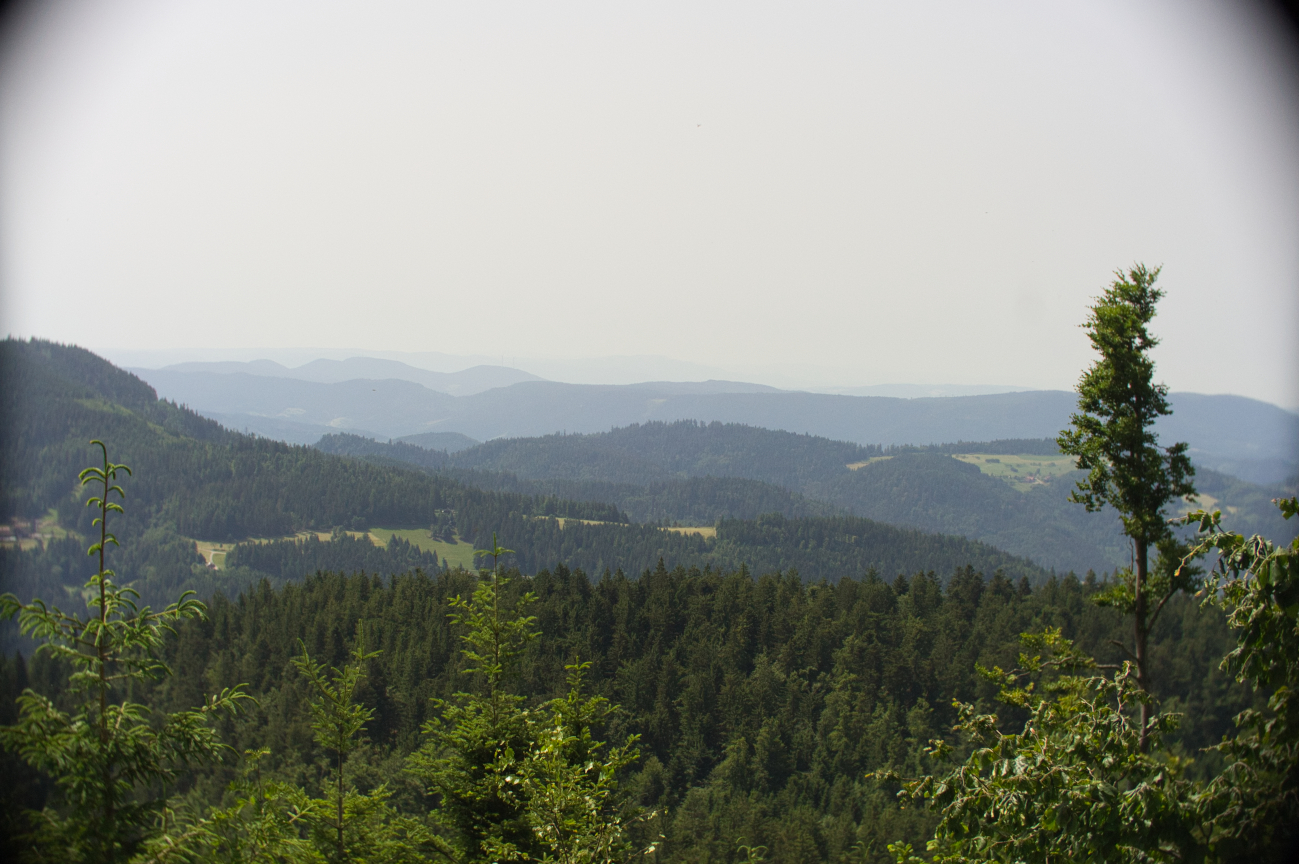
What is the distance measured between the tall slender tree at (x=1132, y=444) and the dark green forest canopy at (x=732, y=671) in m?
59.4

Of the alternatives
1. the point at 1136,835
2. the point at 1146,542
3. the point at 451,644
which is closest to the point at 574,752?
the point at 1136,835

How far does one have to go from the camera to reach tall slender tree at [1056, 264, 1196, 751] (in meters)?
17.1

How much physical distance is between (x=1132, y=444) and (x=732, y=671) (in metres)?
89.9

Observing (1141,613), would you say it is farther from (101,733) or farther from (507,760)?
(101,733)

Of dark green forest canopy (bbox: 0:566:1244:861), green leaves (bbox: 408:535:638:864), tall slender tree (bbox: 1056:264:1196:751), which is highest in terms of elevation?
tall slender tree (bbox: 1056:264:1196:751)

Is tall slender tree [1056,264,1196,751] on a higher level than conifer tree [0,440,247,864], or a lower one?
higher

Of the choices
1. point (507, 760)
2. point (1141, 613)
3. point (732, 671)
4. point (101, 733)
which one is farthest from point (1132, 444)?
point (732, 671)

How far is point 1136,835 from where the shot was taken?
28.2ft

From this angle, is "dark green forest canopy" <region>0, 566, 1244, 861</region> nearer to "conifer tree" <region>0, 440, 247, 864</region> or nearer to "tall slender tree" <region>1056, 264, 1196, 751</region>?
"tall slender tree" <region>1056, 264, 1196, 751</region>

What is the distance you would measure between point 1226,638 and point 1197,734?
19.4m

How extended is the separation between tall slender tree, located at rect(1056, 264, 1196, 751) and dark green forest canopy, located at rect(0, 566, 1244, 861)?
59.4m

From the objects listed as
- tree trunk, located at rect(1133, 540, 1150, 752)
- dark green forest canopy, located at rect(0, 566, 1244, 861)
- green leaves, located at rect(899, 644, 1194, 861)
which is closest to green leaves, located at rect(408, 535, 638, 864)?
green leaves, located at rect(899, 644, 1194, 861)

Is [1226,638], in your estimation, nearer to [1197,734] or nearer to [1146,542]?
[1197,734]

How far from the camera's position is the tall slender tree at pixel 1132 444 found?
17109mm
